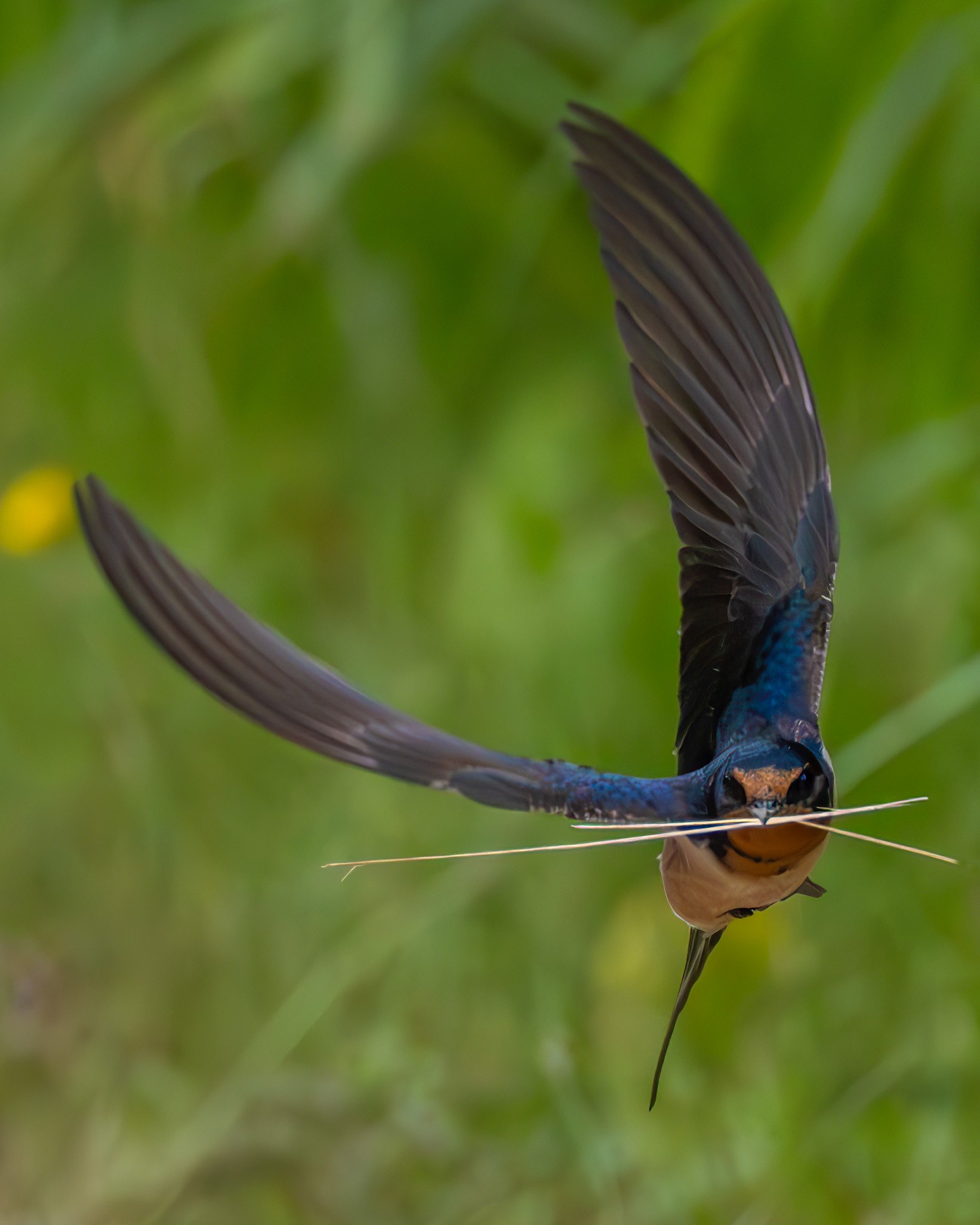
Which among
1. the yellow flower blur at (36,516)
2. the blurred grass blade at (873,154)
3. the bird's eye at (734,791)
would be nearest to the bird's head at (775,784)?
the bird's eye at (734,791)

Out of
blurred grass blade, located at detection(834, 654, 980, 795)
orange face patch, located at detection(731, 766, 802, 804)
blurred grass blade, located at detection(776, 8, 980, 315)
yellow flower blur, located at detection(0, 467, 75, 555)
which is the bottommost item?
orange face patch, located at detection(731, 766, 802, 804)

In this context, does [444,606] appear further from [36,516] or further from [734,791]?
[734,791]

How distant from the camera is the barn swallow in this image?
17 centimetres

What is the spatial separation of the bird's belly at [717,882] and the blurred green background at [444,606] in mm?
206

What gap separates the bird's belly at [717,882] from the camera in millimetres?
165

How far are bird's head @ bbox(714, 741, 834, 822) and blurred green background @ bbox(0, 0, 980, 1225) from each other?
8.9 inches

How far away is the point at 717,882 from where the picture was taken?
0.17 m

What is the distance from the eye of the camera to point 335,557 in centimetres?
67

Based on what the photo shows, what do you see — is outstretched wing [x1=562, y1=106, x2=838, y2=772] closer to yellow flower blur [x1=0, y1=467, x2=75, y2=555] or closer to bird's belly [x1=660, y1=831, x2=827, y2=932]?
bird's belly [x1=660, y1=831, x2=827, y2=932]

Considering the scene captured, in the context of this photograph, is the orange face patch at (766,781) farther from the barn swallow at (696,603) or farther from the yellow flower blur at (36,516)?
the yellow flower blur at (36,516)

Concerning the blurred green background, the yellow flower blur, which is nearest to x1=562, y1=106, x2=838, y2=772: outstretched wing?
the blurred green background

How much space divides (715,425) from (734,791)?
8cm

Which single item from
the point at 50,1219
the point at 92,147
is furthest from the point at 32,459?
the point at 50,1219

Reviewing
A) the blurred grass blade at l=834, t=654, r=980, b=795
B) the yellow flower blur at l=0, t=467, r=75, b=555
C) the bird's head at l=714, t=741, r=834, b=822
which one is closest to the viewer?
the bird's head at l=714, t=741, r=834, b=822
